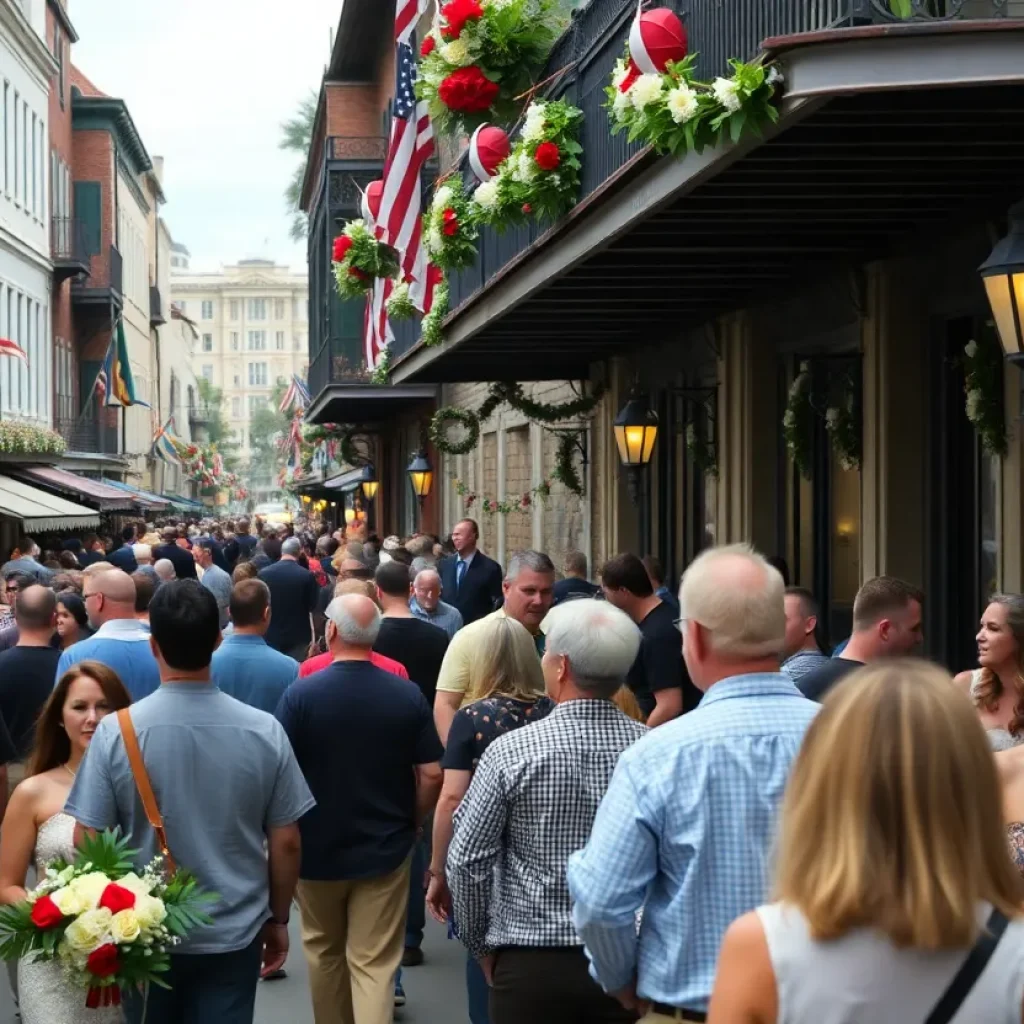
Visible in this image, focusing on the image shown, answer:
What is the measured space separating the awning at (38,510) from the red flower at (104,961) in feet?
63.1

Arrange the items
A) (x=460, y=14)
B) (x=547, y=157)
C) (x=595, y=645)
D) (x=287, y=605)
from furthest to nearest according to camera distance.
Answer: (x=287, y=605) → (x=460, y=14) → (x=547, y=157) → (x=595, y=645)

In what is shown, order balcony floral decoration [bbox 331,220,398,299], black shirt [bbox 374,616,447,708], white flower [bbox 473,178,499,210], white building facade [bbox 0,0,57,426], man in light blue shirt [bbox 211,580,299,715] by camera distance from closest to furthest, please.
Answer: man in light blue shirt [bbox 211,580,299,715]
black shirt [bbox 374,616,447,708]
white flower [bbox 473,178,499,210]
balcony floral decoration [bbox 331,220,398,299]
white building facade [bbox 0,0,57,426]

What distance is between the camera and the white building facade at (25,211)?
37.4 metres

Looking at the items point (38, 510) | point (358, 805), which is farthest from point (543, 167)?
point (38, 510)

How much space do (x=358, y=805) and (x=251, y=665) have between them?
70.3 inches

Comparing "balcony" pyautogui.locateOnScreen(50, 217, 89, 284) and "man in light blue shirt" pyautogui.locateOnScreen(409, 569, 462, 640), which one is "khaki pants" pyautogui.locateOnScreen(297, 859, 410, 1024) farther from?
"balcony" pyautogui.locateOnScreen(50, 217, 89, 284)

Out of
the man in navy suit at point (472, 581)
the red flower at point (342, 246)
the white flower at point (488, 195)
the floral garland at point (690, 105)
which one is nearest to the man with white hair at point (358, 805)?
the floral garland at point (690, 105)

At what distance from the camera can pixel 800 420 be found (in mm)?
11578

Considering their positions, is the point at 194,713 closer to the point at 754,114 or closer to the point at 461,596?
the point at 754,114

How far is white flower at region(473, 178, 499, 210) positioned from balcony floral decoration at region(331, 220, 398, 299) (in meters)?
7.90

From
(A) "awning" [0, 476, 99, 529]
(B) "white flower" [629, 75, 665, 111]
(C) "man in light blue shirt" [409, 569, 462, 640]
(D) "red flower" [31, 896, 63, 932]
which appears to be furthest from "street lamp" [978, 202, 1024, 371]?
(A) "awning" [0, 476, 99, 529]

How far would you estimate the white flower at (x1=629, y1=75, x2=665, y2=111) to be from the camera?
679 centimetres

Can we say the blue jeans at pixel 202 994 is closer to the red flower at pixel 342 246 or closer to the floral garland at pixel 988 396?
the floral garland at pixel 988 396

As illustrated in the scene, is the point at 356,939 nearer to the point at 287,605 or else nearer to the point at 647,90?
the point at 647,90
